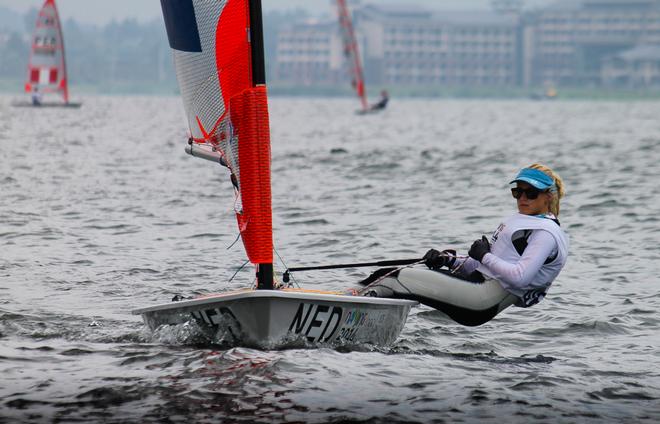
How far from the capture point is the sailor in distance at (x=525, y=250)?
313 inches

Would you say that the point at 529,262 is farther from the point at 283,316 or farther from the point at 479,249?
the point at 283,316

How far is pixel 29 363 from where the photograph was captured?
782 cm

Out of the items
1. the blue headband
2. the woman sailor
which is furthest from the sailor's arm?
the blue headband

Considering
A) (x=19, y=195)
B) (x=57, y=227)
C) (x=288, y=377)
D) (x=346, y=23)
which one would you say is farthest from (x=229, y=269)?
(x=346, y=23)

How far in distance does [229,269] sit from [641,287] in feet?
13.8

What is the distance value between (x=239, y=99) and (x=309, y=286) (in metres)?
3.81

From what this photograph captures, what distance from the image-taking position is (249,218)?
8.02 meters

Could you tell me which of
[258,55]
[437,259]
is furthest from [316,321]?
[258,55]

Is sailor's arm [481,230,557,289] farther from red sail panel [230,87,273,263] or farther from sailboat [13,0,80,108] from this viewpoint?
Answer: sailboat [13,0,80,108]

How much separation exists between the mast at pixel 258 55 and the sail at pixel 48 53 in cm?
5787

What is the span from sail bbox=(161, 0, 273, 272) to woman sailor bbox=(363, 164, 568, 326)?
1.02 metres

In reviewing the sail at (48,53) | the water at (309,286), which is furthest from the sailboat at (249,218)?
the sail at (48,53)

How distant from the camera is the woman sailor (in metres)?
7.96

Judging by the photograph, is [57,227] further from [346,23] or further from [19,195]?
[346,23]
